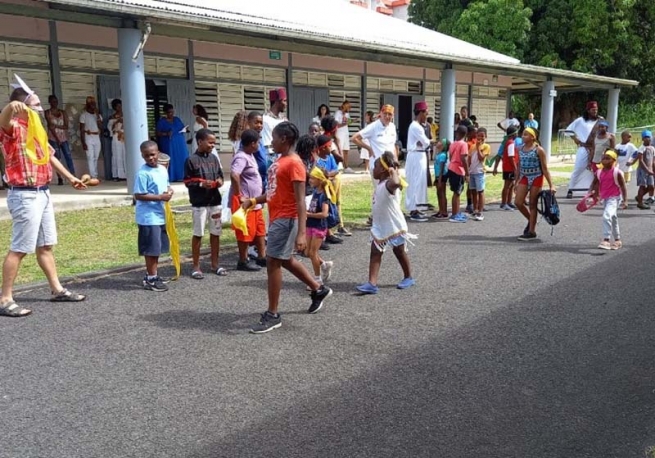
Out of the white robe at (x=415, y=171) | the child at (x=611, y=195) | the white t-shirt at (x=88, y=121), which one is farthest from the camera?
the white t-shirt at (x=88, y=121)

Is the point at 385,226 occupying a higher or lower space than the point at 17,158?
lower

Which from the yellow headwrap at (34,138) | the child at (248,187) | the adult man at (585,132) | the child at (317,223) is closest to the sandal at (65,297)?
the yellow headwrap at (34,138)

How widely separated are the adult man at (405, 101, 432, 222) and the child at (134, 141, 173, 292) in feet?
16.5

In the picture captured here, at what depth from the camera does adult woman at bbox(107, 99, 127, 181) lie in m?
12.8

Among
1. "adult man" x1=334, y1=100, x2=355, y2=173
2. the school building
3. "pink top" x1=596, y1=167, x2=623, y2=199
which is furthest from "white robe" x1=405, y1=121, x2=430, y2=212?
the school building

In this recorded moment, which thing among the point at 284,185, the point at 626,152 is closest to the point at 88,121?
the point at 284,185

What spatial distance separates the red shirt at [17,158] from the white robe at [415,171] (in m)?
6.22

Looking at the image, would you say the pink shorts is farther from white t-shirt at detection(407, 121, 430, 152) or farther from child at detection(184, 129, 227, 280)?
white t-shirt at detection(407, 121, 430, 152)

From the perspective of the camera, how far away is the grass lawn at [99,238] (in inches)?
259

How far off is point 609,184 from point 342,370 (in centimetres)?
542

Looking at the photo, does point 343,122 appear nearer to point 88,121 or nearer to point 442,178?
point 442,178

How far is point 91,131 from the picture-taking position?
12414 millimetres

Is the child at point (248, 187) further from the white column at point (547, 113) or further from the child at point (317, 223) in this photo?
the white column at point (547, 113)

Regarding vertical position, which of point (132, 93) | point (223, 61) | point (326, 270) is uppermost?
point (223, 61)
